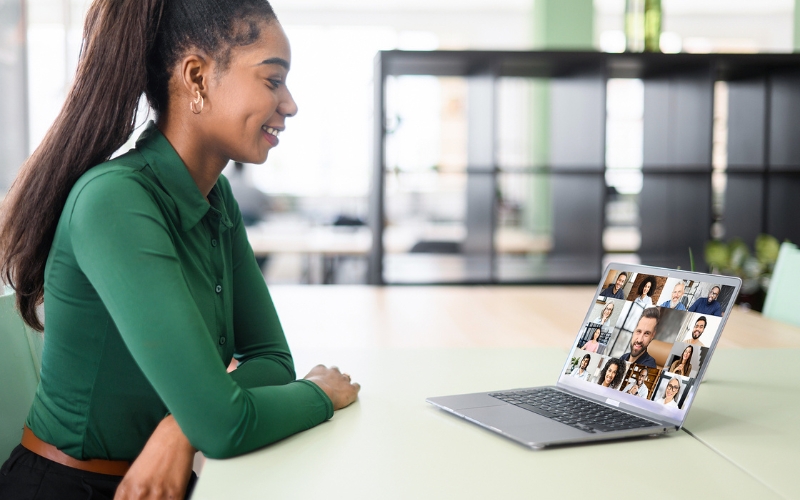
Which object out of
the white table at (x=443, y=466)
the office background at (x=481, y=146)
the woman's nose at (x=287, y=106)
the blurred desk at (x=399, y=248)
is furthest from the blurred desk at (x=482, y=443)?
the blurred desk at (x=399, y=248)

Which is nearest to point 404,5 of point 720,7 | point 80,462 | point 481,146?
point 720,7

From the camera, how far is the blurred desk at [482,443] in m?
0.71

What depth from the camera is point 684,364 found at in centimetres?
87

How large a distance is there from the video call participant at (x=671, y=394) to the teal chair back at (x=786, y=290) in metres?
1.17

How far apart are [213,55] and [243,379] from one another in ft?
1.39

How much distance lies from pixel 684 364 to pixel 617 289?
0.55 ft

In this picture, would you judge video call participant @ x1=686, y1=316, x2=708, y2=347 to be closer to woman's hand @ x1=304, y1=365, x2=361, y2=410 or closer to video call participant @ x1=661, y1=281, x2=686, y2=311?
video call participant @ x1=661, y1=281, x2=686, y2=311

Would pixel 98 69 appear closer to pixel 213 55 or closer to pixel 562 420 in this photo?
pixel 213 55

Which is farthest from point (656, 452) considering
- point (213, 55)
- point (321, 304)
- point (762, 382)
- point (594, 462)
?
point (321, 304)

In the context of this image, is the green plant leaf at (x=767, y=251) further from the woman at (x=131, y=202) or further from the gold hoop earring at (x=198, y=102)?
the gold hoop earring at (x=198, y=102)

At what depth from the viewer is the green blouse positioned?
79cm

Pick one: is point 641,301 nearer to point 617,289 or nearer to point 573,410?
point 617,289

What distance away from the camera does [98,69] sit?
0.94 meters

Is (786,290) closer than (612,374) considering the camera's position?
No
